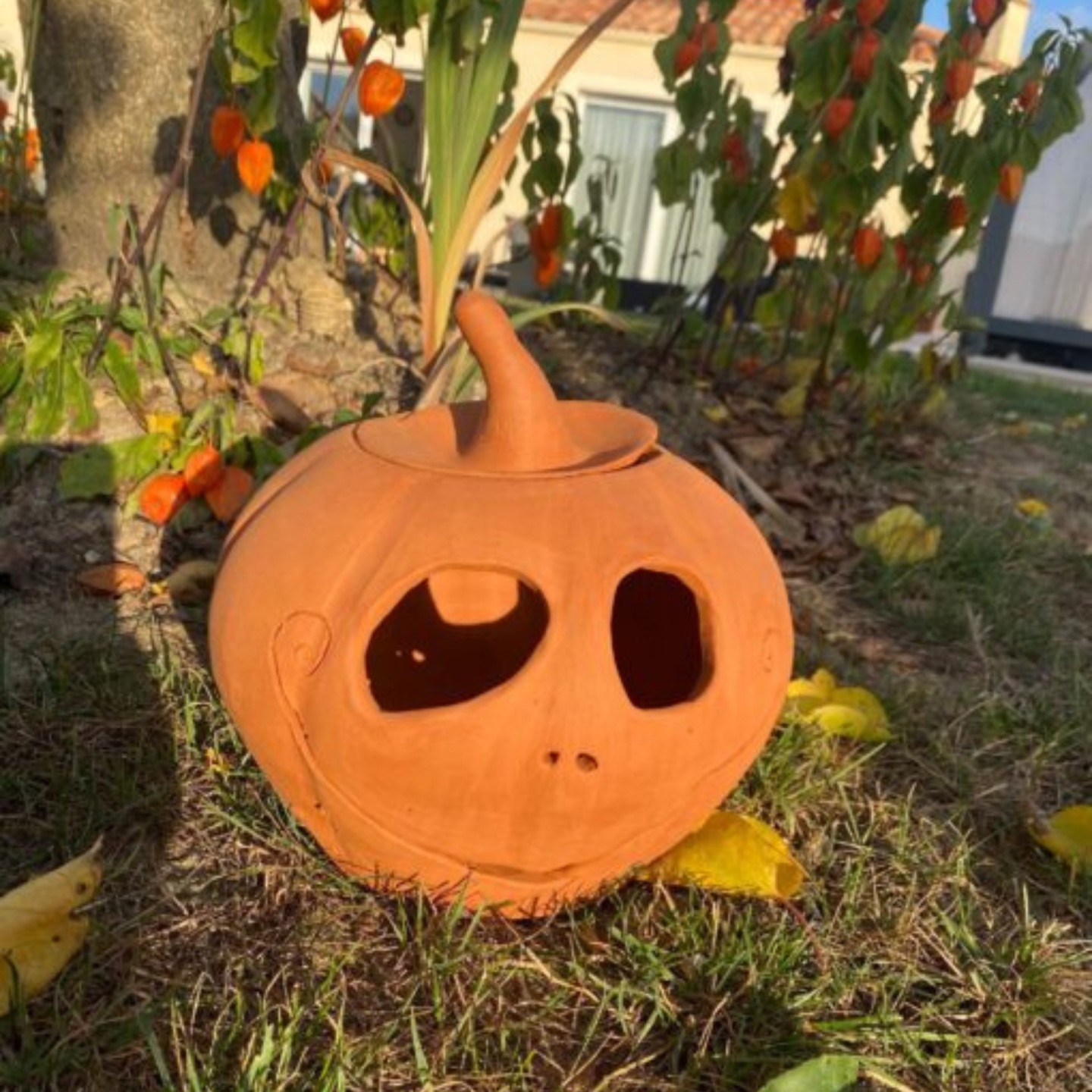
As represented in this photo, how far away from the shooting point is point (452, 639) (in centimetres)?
162

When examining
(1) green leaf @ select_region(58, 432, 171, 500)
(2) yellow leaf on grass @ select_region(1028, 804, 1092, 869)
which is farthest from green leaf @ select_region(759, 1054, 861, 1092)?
(1) green leaf @ select_region(58, 432, 171, 500)

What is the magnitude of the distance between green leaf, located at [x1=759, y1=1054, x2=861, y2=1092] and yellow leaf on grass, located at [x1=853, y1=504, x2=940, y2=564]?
1.87m

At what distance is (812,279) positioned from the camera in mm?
3465

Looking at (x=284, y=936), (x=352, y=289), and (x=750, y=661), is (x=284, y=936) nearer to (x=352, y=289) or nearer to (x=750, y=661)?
(x=750, y=661)

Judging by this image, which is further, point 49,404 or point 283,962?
point 49,404

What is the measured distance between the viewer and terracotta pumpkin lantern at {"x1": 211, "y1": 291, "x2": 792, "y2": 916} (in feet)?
4.02

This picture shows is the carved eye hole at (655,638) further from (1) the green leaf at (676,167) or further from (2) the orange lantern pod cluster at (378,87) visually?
(1) the green leaf at (676,167)

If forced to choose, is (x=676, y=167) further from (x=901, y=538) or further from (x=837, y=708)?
(x=837, y=708)

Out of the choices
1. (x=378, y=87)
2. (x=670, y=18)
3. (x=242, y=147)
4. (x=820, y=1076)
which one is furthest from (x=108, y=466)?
(x=670, y=18)

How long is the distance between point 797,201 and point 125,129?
179cm

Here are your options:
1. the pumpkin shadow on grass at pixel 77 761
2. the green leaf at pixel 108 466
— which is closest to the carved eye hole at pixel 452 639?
the pumpkin shadow on grass at pixel 77 761

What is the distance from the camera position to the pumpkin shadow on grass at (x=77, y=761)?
1.19m

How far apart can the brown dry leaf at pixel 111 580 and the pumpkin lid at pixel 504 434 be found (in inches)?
34.1

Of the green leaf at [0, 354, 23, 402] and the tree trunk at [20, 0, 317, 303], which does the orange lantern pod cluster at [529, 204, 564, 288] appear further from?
the green leaf at [0, 354, 23, 402]
